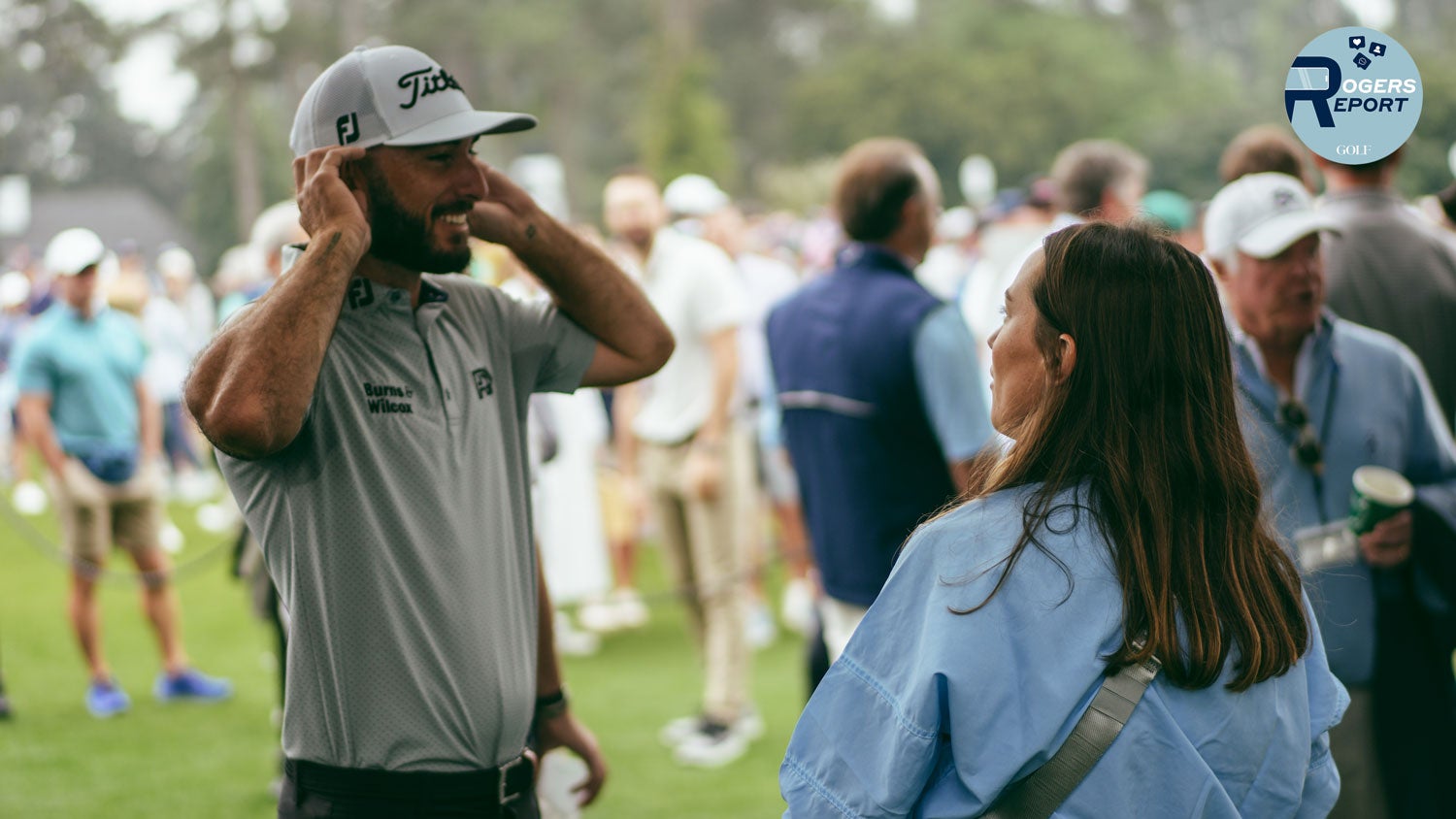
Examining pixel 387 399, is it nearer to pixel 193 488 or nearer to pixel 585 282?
pixel 585 282

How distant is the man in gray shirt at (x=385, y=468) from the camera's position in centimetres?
252

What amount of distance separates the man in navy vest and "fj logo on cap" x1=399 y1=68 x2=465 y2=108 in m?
1.84

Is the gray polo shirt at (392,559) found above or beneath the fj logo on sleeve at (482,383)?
beneath

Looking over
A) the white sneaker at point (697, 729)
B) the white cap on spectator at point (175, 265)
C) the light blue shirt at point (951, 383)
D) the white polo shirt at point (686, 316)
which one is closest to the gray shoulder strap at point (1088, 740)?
the light blue shirt at point (951, 383)

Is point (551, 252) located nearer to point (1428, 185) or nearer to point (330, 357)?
point (330, 357)

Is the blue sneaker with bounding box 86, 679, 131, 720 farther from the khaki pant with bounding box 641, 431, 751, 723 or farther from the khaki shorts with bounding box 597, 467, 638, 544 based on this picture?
the khaki shorts with bounding box 597, 467, 638, 544

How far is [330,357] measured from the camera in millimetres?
2641

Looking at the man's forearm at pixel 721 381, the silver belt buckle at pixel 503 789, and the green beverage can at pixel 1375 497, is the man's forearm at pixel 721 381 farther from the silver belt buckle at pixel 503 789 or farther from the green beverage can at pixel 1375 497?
the silver belt buckle at pixel 503 789

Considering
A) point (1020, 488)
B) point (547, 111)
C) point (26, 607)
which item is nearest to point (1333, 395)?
point (1020, 488)

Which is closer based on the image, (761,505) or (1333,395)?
(1333,395)

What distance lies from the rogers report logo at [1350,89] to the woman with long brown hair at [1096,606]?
3.59ft

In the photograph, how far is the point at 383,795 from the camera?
8.45 feet

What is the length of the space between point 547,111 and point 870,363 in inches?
1919

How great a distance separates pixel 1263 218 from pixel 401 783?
2.33 meters
